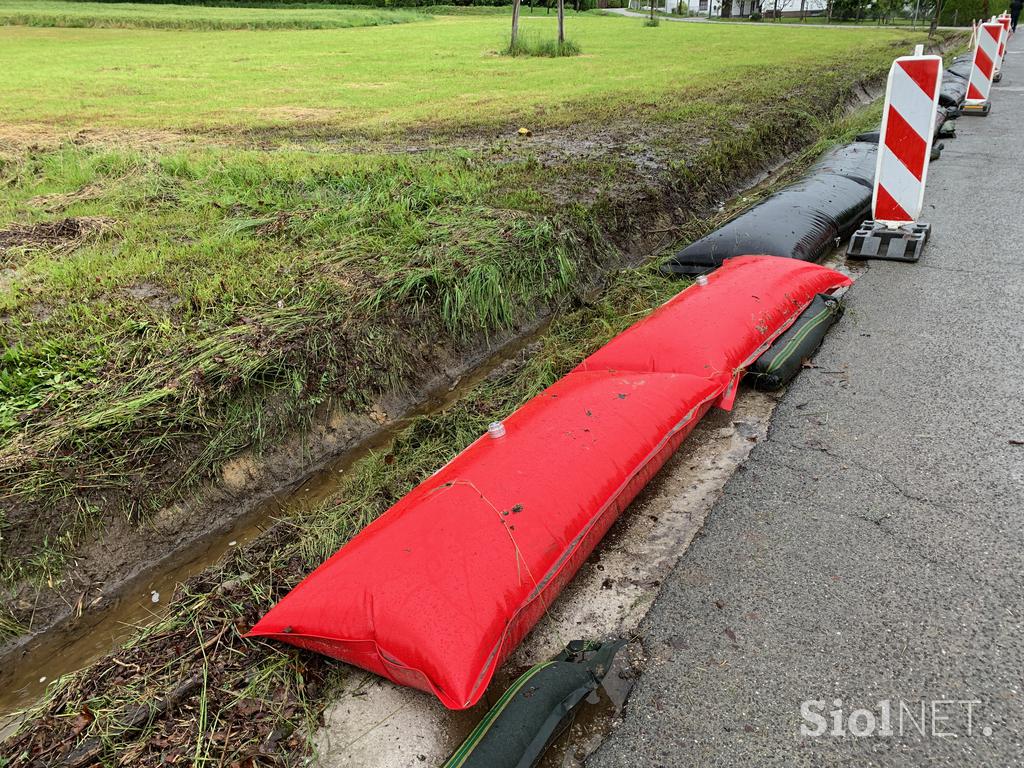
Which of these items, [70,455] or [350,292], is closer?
[70,455]

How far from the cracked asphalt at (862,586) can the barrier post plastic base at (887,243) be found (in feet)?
4.06

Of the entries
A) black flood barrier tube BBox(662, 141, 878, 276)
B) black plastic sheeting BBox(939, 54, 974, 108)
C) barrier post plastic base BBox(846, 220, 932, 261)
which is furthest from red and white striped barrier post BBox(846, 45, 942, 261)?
black plastic sheeting BBox(939, 54, 974, 108)

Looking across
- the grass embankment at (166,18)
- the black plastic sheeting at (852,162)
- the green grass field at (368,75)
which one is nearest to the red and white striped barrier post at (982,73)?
the green grass field at (368,75)

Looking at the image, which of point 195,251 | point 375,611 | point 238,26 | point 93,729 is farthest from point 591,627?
point 238,26

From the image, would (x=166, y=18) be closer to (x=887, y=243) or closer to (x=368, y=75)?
(x=368, y=75)

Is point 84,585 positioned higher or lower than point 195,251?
lower

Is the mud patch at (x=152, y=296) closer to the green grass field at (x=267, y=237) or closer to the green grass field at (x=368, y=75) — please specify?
the green grass field at (x=267, y=237)

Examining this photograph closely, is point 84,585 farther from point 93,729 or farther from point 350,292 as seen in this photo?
point 350,292

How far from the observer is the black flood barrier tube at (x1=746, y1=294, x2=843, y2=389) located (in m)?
2.95

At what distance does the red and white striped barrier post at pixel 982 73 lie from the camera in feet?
31.6

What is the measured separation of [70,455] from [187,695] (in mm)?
1216

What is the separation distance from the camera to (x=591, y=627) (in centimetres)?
189

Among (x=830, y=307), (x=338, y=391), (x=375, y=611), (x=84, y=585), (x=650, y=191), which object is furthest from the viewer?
(x=650, y=191)

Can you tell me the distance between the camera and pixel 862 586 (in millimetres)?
1915
